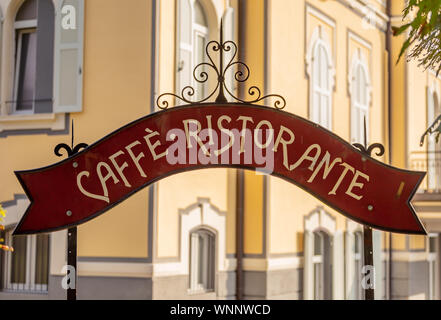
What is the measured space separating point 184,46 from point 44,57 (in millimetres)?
2194

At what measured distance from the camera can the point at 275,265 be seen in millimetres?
13727

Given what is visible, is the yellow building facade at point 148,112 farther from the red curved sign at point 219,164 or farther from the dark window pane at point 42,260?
the red curved sign at point 219,164

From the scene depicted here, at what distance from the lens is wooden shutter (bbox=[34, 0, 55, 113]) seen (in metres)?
12.4

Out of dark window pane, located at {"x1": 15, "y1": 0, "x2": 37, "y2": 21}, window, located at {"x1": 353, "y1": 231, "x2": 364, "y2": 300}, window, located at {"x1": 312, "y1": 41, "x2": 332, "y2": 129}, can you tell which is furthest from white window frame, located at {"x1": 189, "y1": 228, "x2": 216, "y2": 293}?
window, located at {"x1": 353, "y1": 231, "x2": 364, "y2": 300}

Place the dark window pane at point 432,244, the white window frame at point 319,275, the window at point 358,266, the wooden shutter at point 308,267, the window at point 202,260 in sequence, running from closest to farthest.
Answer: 1. the window at point 202,260
2. the wooden shutter at point 308,267
3. the white window frame at point 319,275
4. the window at point 358,266
5. the dark window pane at point 432,244

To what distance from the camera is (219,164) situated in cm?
648

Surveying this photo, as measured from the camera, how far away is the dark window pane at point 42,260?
1235 centimetres

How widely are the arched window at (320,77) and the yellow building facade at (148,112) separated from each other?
0.15 feet

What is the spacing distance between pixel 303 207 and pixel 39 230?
925 centimetres

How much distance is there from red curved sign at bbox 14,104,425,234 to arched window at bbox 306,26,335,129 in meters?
9.32

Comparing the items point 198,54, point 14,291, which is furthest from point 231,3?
point 14,291

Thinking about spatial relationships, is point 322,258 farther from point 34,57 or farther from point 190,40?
point 34,57

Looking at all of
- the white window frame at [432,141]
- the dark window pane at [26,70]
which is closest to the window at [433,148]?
the white window frame at [432,141]
